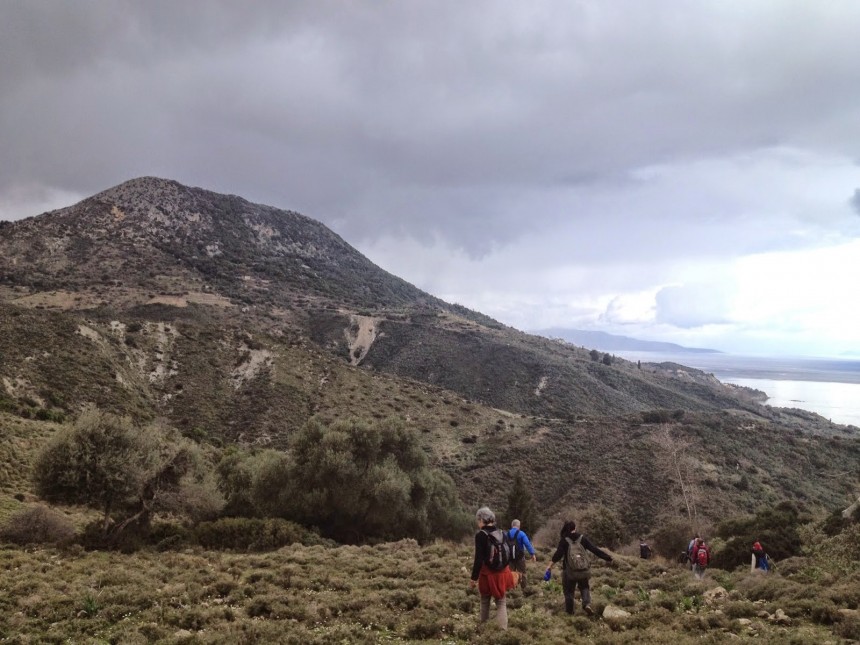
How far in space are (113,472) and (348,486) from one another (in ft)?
32.4

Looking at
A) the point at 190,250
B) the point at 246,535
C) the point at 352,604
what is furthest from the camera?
the point at 190,250

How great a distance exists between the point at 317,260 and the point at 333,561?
532ft

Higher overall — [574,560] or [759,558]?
[574,560]

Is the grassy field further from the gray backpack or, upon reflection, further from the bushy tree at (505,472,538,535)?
the bushy tree at (505,472,538,535)

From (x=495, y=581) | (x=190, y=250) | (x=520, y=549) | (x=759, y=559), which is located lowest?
(x=759, y=559)

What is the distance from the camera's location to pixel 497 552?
771 cm

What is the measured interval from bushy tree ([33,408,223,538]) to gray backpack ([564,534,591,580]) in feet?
46.7

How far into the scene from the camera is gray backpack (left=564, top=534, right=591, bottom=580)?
9047 mm

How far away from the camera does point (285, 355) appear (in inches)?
2640

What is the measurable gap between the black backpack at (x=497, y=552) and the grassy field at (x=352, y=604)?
43.9 inches

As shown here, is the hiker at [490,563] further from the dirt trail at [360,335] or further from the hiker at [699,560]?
the dirt trail at [360,335]

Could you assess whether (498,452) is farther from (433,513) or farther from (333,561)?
(333,561)

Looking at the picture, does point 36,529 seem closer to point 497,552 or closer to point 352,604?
point 352,604

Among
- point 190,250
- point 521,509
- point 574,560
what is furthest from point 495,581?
point 190,250
